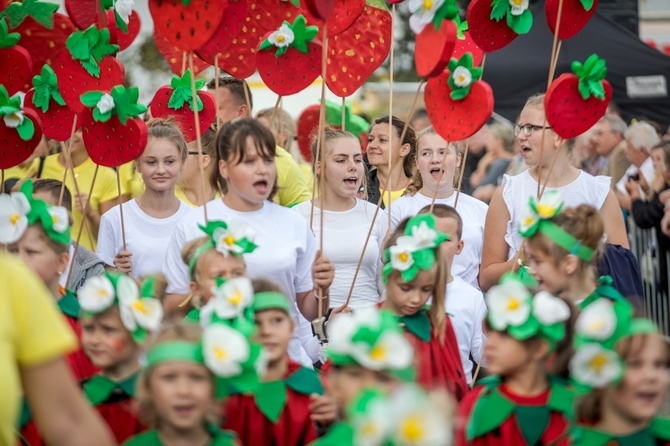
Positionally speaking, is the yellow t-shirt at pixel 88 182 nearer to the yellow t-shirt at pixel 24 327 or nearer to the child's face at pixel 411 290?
the child's face at pixel 411 290

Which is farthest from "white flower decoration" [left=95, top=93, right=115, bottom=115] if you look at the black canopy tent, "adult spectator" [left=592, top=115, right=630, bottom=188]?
"adult spectator" [left=592, top=115, right=630, bottom=188]

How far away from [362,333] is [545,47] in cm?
786

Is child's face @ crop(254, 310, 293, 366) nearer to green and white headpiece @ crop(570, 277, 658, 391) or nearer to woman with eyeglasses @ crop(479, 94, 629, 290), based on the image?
green and white headpiece @ crop(570, 277, 658, 391)

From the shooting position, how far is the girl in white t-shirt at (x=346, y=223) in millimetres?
5789

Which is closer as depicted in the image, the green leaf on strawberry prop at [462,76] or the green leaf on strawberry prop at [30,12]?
the green leaf on strawberry prop at [462,76]

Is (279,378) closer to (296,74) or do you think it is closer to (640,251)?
(296,74)

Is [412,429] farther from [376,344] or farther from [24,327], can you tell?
[24,327]

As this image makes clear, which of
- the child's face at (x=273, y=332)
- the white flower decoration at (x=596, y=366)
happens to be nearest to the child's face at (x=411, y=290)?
the child's face at (x=273, y=332)

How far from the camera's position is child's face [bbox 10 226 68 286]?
4551 mm

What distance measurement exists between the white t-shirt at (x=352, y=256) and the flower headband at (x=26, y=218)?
60.9 inches

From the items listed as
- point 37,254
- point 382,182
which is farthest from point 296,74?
point 37,254

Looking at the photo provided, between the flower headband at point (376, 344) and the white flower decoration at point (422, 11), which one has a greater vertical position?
the white flower decoration at point (422, 11)

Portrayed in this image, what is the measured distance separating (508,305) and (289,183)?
120 inches

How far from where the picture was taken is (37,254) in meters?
4.56
